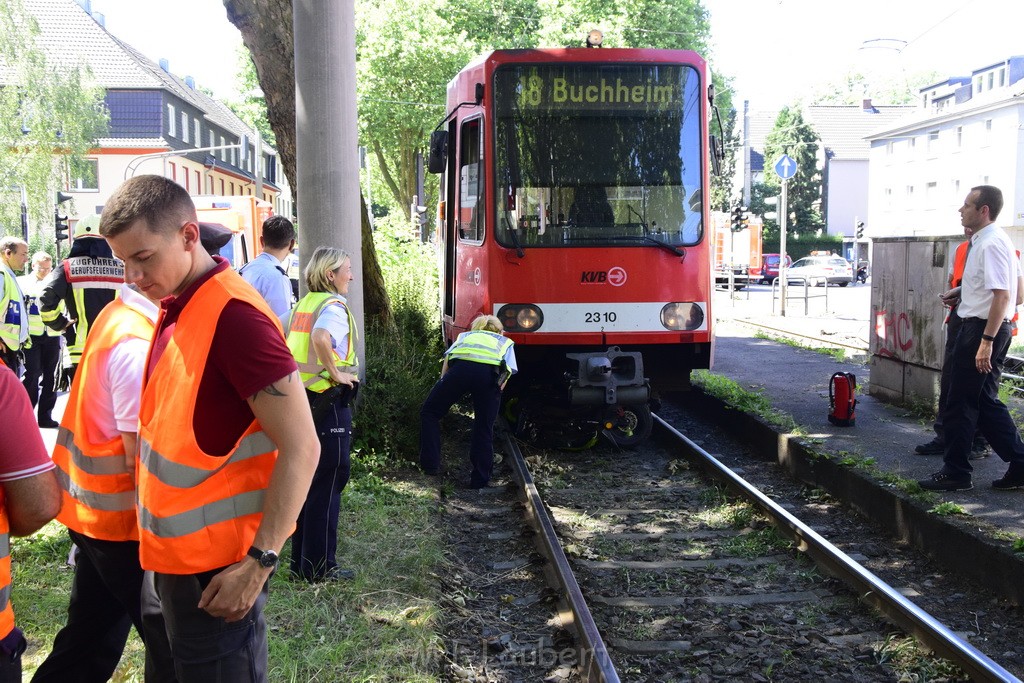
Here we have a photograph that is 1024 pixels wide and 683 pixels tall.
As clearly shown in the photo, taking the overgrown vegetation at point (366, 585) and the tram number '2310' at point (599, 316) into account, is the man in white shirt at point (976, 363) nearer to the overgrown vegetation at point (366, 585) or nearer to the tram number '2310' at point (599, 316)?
the tram number '2310' at point (599, 316)

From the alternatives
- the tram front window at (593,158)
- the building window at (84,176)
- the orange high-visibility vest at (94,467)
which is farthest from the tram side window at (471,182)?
the building window at (84,176)

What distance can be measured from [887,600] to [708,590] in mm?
1028

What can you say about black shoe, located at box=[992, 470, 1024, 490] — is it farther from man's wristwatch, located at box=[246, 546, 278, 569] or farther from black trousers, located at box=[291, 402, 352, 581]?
man's wristwatch, located at box=[246, 546, 278, 569]

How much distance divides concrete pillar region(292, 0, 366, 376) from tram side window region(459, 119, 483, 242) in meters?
1.17

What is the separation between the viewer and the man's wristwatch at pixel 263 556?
2.55 m

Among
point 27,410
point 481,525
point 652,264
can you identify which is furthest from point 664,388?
point 27,410

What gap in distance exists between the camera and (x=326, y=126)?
27.2ft

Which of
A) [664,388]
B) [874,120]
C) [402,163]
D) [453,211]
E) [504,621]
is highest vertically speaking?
[874,120]

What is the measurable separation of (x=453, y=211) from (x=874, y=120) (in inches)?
3129

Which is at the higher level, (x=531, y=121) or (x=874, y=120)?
(x=874, y=120)

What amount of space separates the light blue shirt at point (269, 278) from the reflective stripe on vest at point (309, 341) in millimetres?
877

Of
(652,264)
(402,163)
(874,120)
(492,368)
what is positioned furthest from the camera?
(874,120)

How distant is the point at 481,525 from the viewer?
7.53 metres

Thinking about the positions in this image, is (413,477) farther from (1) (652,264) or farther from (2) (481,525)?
(1) (652,264)
